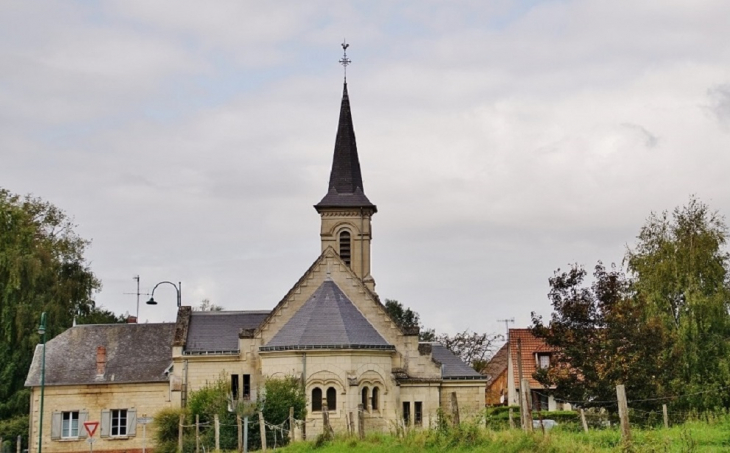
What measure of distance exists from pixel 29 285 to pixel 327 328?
71.0 feet

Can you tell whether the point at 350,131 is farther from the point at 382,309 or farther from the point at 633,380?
the point at 633,380

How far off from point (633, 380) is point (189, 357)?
69.2ft

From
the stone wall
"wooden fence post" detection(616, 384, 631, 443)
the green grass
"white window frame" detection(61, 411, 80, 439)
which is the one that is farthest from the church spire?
"wooden fence post" detection(616, 384, 631, 443)

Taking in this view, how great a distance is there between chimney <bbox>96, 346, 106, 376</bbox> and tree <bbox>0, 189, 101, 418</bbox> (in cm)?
717

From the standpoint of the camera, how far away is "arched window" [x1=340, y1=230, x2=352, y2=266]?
59062mm

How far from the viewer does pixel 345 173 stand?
6222 cm

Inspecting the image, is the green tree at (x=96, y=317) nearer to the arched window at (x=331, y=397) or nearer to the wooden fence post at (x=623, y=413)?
the arched window at (x=331, y=397)

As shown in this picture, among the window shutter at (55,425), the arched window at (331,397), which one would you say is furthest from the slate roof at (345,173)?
the window shutter at (55,425)

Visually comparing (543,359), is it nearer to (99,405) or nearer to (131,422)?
(131,422)

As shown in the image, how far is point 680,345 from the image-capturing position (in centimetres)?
5025

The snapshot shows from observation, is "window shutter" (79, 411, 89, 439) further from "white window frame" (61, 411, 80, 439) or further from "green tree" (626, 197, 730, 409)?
"green tree" (626, 197, 730, 409)

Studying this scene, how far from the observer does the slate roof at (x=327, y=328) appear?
46531 mm

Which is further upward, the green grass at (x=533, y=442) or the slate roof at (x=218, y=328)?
the slate roof at (x=218, y=328)

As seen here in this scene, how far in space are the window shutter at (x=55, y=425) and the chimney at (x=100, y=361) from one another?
271cm
